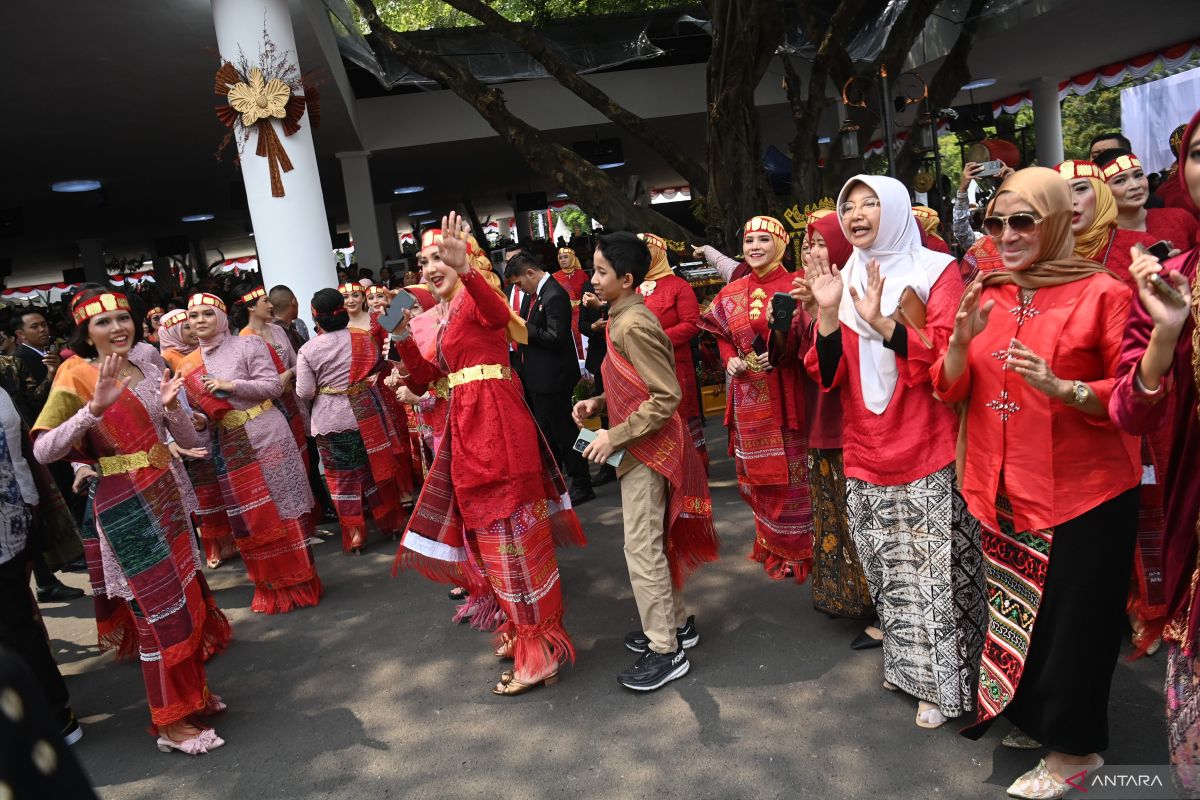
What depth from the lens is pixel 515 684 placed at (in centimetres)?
380

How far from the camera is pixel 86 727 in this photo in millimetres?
4102

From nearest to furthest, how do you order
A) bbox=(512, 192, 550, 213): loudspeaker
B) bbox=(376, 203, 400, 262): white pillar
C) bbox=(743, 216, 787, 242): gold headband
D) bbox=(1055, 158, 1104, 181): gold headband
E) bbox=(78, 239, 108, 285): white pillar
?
bbox=(1055, 158, 1104, 181): gold headband, bbox=(743, 216, 787, 242): gold headband, bbox=(78, 239, 108, 285): white pillar, bbox=(512, 192, 550, 213): loudspeaker, bbox=(376, 203, 400, 262): white pillar

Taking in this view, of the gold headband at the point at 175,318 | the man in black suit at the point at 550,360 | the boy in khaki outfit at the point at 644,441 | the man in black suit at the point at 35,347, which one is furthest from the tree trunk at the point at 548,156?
the boy in khaki outfit at the point at 644,441

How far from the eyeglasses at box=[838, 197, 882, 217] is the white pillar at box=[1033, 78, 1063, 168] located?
17.0 m

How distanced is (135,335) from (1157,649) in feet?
14.9

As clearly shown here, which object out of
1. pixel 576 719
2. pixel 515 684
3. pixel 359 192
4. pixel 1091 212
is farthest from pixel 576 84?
pixel 576 719

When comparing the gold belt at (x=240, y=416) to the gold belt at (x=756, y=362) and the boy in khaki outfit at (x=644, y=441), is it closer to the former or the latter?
the boy in khaki outfit at (x=644, y=441)

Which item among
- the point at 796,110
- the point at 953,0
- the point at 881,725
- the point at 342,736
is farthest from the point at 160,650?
the point at 953,0

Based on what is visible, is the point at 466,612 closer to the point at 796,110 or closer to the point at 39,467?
A: the point at 39,467

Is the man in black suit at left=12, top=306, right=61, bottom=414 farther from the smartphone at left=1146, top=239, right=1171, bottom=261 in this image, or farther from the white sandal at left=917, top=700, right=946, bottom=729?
the smartphone at left=1146, top=239, right=1171, bottom=261

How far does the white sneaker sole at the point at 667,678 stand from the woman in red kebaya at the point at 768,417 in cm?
115

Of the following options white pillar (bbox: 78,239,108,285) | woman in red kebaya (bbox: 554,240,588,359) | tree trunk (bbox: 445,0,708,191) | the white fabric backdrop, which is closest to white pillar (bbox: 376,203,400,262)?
white pillar (bbox: 78,239,108,285)

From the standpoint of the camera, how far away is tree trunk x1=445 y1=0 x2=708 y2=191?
28.7 feet

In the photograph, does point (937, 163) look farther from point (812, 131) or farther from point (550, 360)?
point (550, 360)
